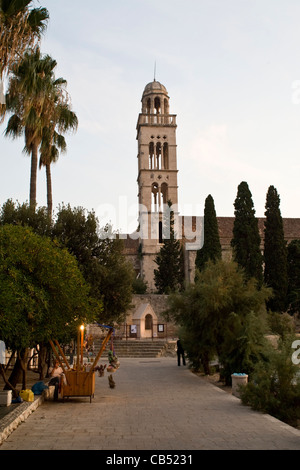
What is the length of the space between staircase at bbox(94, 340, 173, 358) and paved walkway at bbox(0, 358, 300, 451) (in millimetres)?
17600

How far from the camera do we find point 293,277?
43406mm

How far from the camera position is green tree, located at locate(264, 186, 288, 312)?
39.6 metres

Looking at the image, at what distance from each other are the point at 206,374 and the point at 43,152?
12.3 metres

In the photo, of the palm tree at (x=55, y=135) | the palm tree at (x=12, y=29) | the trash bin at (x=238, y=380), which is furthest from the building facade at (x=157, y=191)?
the palm tree at (x=12, y=29)

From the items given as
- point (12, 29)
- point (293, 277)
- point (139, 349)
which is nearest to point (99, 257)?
point (12, 29)

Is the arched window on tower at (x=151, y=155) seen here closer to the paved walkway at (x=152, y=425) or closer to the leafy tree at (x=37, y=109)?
the leafy tree at (x=37, y=109)

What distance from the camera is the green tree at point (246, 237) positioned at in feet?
129

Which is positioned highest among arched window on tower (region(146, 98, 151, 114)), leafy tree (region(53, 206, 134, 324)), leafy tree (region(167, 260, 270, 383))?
arched window on tower (region(146, 98, 151, 114))

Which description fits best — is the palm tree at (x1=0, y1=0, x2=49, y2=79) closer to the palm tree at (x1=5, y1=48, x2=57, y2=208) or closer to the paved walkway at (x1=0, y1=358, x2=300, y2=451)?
the palm tree at (x1=5, y1=48, x2=57, y2=208)

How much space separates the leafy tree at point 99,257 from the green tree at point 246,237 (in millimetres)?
21150

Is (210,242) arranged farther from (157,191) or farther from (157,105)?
(157,105)

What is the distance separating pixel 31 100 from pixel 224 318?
34.4 feet

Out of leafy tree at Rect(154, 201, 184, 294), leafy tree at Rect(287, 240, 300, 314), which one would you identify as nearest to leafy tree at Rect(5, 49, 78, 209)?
leafy tree at Rect(287, 240, 300, 314)
